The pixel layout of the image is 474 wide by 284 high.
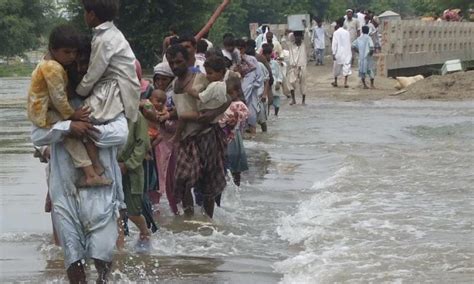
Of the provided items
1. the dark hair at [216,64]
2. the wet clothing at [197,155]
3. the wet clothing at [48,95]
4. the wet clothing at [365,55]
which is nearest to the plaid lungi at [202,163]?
the wet clothing at [197,155]

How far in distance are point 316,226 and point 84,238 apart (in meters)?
3.46

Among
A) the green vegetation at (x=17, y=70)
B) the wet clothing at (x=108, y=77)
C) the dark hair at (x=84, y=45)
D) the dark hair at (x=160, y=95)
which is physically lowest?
the green vegetation at (x=17, y=70)

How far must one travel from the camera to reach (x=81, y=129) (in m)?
5.76

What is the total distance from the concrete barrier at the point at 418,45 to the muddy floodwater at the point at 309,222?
14953 millimetres

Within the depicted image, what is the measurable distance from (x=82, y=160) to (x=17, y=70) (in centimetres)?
7196

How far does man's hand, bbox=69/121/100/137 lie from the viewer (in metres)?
5.75

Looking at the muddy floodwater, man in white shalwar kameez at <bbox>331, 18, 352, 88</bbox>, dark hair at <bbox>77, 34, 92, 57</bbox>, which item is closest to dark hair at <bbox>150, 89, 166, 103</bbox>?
the muddy floodwater

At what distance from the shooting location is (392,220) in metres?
9.37

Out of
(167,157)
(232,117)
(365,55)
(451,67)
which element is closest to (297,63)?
(365,55)

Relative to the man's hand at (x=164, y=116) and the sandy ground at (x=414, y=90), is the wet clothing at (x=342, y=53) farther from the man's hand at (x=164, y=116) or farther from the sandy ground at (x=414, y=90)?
the man's hand at (x=164, y=116)

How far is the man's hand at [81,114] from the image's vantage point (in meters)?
5.79

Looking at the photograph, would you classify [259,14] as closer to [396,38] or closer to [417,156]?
[396,38]

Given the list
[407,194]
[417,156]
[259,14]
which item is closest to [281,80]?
[417,156]

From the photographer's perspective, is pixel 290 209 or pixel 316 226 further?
pixel 290 209
